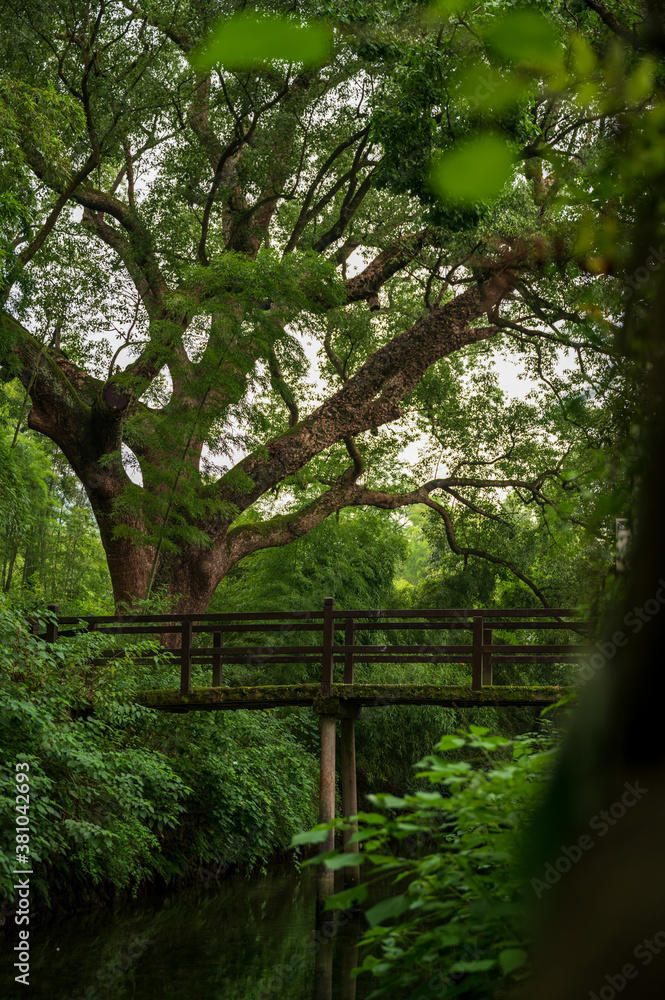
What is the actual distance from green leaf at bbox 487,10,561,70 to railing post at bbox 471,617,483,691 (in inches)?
375

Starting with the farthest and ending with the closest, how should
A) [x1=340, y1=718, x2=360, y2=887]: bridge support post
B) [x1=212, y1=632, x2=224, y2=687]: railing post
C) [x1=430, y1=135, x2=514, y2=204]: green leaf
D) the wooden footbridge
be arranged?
1. [x1=340, y1=718, x2=360, y2=887]: bridge support post
2. [x1=212, y1=632, x2=224, y2=687]: railing post
3. the wooden footbridge
4. [x1=430, y1=135, x2=514, y2=204]: green leaf

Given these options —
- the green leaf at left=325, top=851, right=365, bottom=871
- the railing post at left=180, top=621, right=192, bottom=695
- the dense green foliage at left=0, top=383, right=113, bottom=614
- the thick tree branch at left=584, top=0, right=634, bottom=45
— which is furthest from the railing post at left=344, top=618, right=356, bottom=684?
the dense green foliage at left=0, top=383, right=113, bottom=614

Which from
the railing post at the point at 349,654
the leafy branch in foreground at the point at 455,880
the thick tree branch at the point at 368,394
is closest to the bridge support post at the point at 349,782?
the railing post at the point at 349,654

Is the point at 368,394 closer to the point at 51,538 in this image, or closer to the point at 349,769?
the point at 349,769

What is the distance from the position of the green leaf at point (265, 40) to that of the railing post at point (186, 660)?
33.7ft

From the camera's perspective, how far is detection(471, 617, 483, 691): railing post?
1018cm

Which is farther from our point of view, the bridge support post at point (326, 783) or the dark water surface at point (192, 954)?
the bridge support post at point (326, 783)

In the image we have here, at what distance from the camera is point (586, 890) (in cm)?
67

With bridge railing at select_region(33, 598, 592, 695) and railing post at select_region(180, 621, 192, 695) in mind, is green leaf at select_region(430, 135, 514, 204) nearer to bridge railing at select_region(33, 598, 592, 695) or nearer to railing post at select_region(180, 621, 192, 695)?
bridge railing at select_region(33, 598, 592, 695)

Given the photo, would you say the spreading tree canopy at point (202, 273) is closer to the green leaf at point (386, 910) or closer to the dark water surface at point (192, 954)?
the dark water surface at point (192, 954)

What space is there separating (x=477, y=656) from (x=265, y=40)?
32.1 feet

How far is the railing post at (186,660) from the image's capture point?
10.9m

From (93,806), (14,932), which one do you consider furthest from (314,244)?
(14,932)

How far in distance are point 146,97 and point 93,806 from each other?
10001 millimetres
